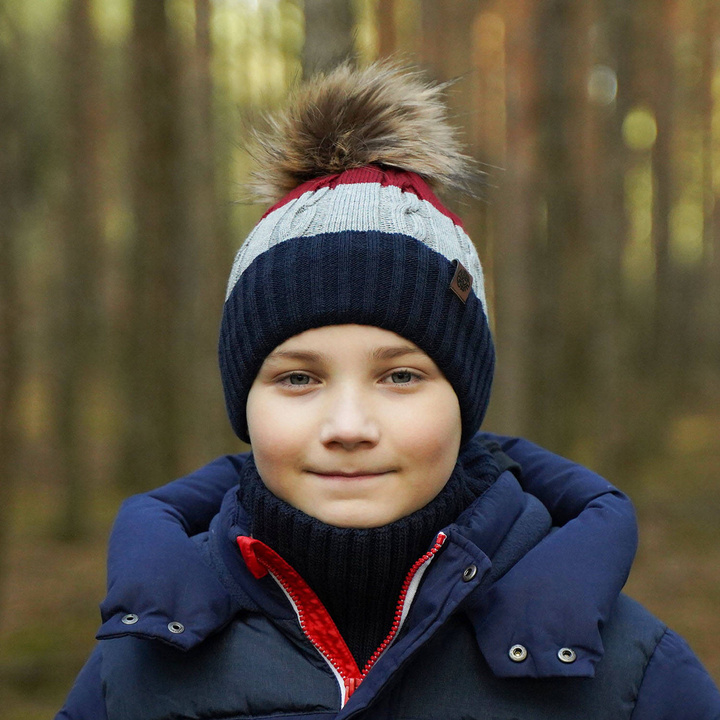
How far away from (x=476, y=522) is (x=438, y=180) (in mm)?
943

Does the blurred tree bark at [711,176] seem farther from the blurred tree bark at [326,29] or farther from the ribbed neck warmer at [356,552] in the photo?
the ribbed neck warmer at [356,552]

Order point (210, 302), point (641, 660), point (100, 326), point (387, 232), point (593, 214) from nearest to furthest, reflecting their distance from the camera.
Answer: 1. point (641, 660)
2. point (387, 232)
3. point (210, 302)
4. point (593, 214)
5. point (100, 326)

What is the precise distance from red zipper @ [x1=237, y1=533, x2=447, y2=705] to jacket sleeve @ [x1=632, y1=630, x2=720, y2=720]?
547 mm

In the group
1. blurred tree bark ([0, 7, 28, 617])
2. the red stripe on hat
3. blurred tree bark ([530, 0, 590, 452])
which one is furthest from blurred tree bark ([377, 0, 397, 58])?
the red stripe on hat

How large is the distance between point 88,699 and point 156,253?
615 cm

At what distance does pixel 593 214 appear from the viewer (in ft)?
26.5

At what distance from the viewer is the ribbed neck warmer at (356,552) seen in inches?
72.9

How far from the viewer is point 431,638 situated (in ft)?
5.81

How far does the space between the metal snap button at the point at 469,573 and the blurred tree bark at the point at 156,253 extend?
242 inches

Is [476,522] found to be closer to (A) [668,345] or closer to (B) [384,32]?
(B) [384,32]

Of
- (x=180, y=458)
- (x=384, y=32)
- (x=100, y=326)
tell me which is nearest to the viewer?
(x=180, y=458)

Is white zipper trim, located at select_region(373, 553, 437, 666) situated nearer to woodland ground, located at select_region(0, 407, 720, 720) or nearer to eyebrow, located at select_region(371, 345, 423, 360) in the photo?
eyebrow, located at select_region(371, 345, 423, 360)

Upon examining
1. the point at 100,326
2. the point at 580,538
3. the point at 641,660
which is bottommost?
the point at 100,326

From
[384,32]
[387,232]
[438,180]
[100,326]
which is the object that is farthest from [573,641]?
[100,326]
